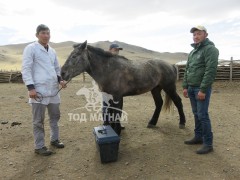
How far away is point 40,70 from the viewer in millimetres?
4414

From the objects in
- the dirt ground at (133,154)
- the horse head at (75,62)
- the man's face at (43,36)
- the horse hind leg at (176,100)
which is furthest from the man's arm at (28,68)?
the horse hind leg at (176,100)

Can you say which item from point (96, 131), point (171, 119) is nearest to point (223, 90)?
point (171, 119)

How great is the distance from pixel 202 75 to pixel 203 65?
0.17 metres

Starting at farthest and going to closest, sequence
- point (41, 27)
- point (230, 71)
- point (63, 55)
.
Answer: point (63, 55) < point (230, 71) < point (41, 27)

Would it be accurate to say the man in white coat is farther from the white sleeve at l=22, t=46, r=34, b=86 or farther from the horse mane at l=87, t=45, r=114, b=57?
the horse mane at l=87, t=45, r=114, b=57

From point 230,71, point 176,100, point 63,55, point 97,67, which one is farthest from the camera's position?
point 63,55

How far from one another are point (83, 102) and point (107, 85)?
5.10 metres

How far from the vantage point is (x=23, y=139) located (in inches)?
217

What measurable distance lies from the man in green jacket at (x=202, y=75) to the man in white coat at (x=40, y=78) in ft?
7.62

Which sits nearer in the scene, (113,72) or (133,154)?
(133,154)

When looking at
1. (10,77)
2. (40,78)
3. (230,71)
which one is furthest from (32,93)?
(10,77)

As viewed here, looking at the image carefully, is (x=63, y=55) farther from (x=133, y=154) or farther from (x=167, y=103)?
(x=133, y=154)

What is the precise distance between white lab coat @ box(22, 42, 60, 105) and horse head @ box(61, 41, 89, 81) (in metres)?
0.23

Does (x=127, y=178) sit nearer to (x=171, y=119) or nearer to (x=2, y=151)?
(x=2, y=151)
